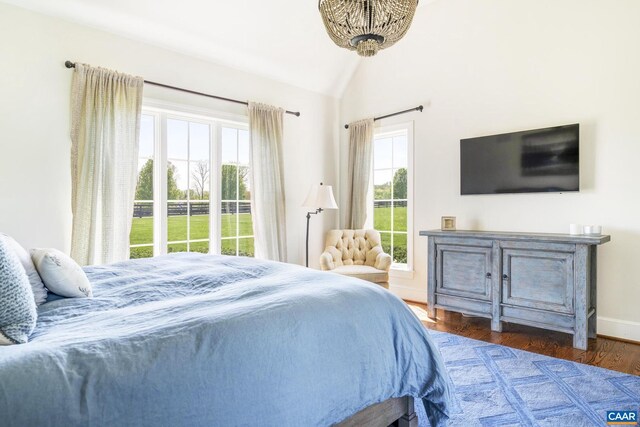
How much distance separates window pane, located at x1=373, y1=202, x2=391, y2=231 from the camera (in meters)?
4.68

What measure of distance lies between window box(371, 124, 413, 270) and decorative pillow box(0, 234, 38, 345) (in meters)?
3.83

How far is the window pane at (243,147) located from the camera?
415 cm

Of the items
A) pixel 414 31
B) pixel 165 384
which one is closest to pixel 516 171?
pixel 414 31

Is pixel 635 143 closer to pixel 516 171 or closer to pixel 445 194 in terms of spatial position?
pixel 516 171

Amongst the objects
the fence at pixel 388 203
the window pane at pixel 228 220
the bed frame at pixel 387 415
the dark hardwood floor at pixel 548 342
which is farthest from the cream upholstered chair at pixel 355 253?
the bed frame at pixel 387 415

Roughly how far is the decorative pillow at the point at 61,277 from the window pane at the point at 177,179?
2.09 meters

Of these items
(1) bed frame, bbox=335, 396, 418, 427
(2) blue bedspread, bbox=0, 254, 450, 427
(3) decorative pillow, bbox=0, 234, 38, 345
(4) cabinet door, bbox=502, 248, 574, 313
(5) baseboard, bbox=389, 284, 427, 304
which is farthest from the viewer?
(5) baseboard, bbox=389, 284, 427, 304

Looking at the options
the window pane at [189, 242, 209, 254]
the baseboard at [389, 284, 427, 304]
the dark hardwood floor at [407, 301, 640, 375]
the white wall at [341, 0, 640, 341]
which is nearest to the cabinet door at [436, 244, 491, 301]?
the dark hardwood floor at [407, 301, 640, 375]

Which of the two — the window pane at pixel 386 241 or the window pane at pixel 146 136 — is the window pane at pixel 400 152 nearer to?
the window pane at pixel 386 241

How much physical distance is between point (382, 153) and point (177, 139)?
8.34 ft

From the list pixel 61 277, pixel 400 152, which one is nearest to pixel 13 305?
pixel 61 277

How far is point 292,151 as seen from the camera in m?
4.59

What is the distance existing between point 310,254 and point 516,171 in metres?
2.62

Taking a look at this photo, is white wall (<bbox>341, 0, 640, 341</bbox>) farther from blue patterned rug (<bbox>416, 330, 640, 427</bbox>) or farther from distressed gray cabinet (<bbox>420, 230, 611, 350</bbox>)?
blue patterned rug (<bbox>416, 330, 640, 427</bbox>)
